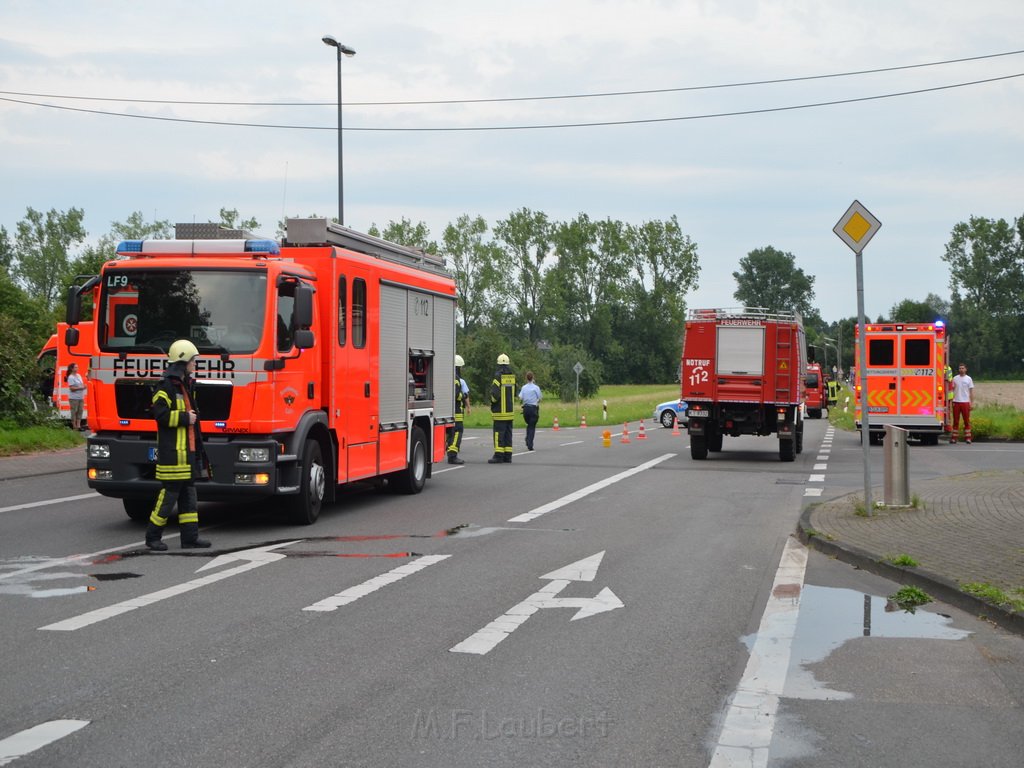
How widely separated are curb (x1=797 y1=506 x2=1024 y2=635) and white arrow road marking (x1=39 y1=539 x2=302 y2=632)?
4990 millimetres

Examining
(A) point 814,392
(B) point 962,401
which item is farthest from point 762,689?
(A) point 814,392

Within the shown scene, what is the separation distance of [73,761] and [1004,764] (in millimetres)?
3761

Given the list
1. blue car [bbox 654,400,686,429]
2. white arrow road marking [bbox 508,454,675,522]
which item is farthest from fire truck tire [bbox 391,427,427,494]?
blue car [bbox 654,400,686,429]

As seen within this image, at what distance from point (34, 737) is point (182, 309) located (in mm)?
7596

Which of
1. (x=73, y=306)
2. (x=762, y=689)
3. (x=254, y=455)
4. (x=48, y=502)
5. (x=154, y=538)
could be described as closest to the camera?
(x=762, y=689)

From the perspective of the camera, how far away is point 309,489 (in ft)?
41.9

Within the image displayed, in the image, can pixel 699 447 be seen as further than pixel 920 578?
Yes

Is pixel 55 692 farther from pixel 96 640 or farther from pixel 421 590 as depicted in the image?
pixel 421 590

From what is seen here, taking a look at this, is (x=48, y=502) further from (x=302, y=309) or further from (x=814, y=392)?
(x=814, y=392)

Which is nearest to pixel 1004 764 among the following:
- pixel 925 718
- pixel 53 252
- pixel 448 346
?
pixel 925 718

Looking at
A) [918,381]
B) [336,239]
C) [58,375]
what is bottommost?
[918,381]

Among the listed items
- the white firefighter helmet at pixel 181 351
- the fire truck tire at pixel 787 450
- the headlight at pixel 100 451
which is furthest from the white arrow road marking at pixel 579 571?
the fire truck tire at pixel 787 450

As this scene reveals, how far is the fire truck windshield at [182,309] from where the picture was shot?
12.1m

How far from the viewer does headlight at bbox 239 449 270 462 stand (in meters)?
12.0
